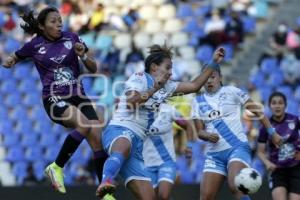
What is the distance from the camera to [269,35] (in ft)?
63.9

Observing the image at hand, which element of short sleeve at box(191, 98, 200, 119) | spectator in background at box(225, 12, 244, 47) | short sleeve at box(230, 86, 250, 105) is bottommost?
short sleeve at box(191, 98, 200, 119)

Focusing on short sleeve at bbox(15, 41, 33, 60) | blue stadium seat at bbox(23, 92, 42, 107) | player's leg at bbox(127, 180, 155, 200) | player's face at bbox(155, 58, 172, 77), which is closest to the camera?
player's leg at bbox(127, 180, 155, 200)

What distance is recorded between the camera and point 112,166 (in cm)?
891

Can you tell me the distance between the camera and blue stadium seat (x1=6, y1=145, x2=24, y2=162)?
1698 centimetres

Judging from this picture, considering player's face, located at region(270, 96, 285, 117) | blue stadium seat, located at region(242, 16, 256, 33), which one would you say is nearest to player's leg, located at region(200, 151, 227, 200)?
player's face, located at region(270, 96, 285, 117)

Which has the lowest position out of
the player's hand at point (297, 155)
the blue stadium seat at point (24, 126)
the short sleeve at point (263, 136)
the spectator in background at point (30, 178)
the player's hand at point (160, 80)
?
the spectator in background at point (30, 178)

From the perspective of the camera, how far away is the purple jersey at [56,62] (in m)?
9.98

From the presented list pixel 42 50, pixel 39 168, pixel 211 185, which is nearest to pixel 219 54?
pixel 211 185

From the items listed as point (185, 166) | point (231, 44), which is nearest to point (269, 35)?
point (231, 44)

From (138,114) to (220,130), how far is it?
149 cm

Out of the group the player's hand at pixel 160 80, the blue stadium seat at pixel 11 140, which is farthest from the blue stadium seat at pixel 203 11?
the player's hand at pixel 160 80

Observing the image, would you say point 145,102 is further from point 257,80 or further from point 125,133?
point 257,80

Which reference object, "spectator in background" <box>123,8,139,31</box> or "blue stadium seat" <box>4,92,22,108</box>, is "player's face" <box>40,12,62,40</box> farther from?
"spectator in background" <box>123,8,139,31</box>

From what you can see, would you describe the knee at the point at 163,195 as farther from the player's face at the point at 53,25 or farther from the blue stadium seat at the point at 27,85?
the blue stadium seat at the point at 27,85
